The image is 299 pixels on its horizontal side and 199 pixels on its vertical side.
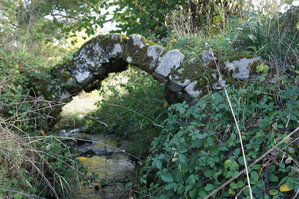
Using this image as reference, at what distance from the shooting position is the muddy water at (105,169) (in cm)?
387

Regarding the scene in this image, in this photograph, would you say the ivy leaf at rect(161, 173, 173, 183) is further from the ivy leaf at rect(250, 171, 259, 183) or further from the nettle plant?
the ivy leaf at rect(250, 171, 259, 183)

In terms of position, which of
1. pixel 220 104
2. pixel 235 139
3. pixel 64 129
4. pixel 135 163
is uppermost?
pixel 220 104

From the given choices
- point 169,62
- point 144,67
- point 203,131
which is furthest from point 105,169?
point 203,131

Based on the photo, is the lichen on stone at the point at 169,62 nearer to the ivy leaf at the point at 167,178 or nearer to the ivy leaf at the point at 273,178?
the ivy leaf at the point at 167,178

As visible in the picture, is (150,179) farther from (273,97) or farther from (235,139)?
(273,97)

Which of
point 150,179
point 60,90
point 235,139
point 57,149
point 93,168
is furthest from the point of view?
point 93,168

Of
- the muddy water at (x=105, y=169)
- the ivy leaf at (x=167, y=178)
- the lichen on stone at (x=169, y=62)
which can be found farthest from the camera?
the muddy water at (x=105, y=169)

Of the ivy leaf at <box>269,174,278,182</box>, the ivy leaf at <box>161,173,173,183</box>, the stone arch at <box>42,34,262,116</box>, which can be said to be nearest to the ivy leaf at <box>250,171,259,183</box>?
the ivy leaf at <box>269,174,278,182</box>

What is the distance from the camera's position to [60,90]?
4.67 m

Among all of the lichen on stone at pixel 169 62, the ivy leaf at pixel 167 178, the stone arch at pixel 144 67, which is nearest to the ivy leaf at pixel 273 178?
the ivy leaf at pixel 167 178

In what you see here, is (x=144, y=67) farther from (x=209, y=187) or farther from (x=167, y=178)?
(x=209, y=187)

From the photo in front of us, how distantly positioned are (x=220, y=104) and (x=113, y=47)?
2.37 m

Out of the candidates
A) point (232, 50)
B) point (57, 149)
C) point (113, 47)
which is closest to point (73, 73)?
point (113, 47)

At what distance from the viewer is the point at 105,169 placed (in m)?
5.06
